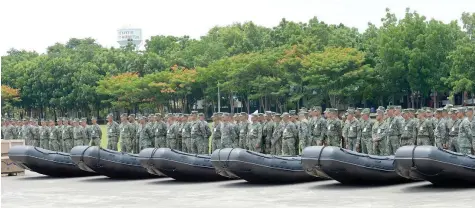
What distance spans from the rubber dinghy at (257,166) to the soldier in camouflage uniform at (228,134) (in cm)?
312

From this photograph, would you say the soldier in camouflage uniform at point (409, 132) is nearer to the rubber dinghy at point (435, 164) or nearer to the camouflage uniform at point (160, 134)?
the rubber dinghy at point (435, 164)

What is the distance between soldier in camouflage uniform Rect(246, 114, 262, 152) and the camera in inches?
760

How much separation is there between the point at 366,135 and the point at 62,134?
9481 mm

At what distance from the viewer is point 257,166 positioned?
1628cm

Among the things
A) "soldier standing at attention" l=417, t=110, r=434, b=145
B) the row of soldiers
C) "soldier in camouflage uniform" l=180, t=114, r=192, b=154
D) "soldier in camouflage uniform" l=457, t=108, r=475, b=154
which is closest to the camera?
"soldier in camouflage uniform" l=457, t=108, r=475, b=154

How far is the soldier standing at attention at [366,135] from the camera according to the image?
17.8 m

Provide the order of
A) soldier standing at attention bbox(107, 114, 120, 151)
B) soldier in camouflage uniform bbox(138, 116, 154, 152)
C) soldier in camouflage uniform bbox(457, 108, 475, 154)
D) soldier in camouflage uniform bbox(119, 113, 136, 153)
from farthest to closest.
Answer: soldier standing at attention bbox(107, 114, 120, 151), soldier in camouflage uniform bbox(119, 113, 136, 153), soldier in camouflage uniform bbox(138, 116, 154, 152), soldier in camouflage uniform bbox(457, 108, 475, 154)

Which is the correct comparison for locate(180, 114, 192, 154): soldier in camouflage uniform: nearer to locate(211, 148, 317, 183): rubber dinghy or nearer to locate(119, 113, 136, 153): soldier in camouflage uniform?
locate(119, 113, 136, 153): soldier in camouflage uniform

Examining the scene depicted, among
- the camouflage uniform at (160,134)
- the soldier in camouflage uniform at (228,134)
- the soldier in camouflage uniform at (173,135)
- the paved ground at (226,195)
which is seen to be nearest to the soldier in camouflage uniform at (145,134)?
the camouflage uniform at (160,134)

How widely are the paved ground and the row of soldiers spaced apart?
→ 5016 mm

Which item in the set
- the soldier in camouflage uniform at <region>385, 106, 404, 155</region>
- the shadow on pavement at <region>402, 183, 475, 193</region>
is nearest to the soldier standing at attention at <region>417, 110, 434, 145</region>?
the soldier in camouflage uniform at <region>385, 106, 404, 155</region>

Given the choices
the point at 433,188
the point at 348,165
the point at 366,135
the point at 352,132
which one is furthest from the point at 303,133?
the point at 433,188

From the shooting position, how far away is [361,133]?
17.9 m

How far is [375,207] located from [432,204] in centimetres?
76
